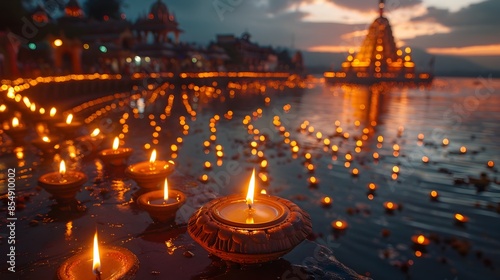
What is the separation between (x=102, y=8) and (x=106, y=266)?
71502 millimetres

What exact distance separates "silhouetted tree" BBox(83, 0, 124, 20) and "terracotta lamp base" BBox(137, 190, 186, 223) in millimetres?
69607

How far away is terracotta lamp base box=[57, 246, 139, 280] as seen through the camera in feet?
6.70

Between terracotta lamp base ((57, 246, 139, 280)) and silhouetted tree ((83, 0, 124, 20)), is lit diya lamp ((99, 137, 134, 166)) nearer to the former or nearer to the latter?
terracotta lamp base ((57, 246, 139, 280))

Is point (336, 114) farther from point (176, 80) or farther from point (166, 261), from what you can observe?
point (176, 80)

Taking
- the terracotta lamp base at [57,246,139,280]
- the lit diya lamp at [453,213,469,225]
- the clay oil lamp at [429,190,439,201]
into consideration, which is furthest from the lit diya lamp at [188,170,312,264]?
the clay oil lamp at [429,190,439,201]

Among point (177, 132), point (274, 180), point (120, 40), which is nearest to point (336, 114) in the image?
point (177, 132)

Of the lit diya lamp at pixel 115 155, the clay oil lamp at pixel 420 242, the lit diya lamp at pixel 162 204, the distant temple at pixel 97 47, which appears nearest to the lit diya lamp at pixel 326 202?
the clay oil lamp at pixel 420 242

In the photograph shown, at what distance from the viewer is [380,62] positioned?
74625mm

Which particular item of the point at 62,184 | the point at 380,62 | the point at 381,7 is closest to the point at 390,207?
Result: the point at 62,184

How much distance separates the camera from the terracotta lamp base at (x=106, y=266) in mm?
2041

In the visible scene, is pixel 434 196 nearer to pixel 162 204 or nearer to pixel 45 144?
pixel 162 204

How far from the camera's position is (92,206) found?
12.4 feet

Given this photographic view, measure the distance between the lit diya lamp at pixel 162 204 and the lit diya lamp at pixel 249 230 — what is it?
69 centimetres

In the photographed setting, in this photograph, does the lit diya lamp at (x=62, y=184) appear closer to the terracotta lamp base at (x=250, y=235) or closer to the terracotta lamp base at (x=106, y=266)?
the terracotta lamp base at (x=106, y=266)
